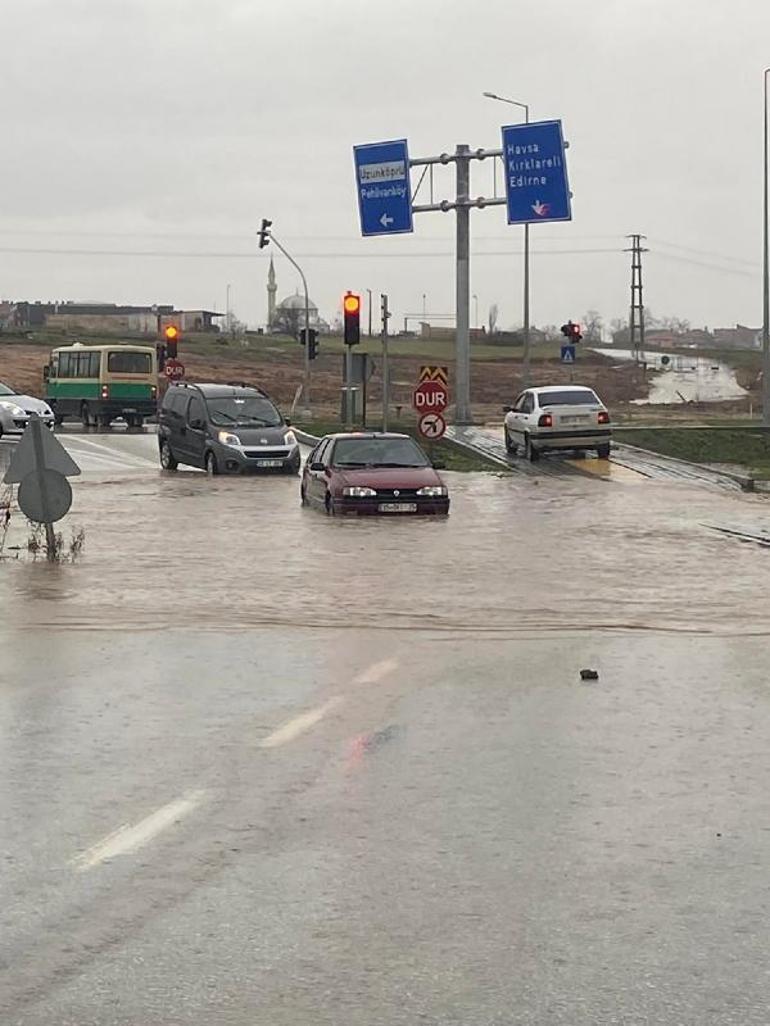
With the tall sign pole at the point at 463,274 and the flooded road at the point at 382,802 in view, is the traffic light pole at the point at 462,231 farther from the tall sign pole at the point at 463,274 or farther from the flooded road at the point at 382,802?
the flooded road at the point at 382,802

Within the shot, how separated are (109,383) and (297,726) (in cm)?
4560

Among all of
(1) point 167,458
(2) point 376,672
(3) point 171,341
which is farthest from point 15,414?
(2) point 376,672

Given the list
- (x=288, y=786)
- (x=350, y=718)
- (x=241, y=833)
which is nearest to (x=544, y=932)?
(x=241, y=833)

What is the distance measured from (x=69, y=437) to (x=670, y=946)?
43.5 m

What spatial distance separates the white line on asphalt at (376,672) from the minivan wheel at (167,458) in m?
25.0

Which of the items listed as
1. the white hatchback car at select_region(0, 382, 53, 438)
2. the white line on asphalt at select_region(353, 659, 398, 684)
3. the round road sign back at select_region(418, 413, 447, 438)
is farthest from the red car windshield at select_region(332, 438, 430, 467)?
the white hatchback car at select_region(0, 382, 53, 438)

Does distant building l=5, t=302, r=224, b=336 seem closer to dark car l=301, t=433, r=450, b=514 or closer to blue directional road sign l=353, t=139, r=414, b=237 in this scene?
blue directional road sign l=353, t=139, r=414, b=237

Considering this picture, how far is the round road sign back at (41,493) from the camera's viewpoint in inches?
723

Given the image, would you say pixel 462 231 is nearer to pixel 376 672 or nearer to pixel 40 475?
pixel 40 475

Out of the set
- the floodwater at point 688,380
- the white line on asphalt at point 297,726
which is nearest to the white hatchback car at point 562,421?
the white line on asphalt at point 297,726

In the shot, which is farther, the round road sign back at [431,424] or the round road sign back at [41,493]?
the round road sign back at [431,424]

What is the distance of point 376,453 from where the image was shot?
1013 inches

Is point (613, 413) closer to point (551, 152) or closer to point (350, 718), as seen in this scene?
point (551, 152)

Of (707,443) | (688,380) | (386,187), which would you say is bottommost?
(707,443)
